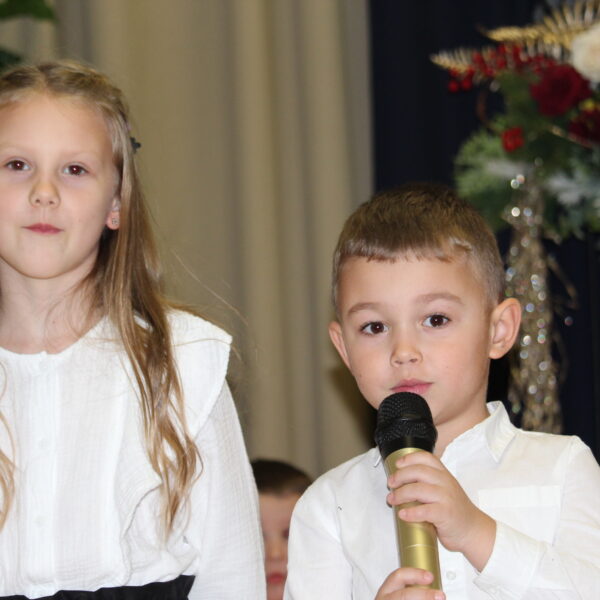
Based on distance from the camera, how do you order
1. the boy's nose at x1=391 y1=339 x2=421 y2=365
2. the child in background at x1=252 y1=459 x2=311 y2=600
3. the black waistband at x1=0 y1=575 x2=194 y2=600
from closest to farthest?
the boy's nose at x1=391 y1=339 x2=421 y2=365, the black waistband at x1=0 y1=575 x2=194 y2=600, the child in background at x1=252 y1=459 x2=311 y2=600

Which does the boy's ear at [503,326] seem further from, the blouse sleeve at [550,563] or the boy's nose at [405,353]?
the blouse sleeve at [550,563]

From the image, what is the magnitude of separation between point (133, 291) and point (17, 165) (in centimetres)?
31

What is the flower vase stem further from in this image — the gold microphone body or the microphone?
the gold microphone body

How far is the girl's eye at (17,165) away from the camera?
71.7 inches

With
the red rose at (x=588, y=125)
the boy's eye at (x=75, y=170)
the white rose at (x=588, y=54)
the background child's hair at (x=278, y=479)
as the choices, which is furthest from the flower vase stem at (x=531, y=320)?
the boy's eye at (x=75, y=170)

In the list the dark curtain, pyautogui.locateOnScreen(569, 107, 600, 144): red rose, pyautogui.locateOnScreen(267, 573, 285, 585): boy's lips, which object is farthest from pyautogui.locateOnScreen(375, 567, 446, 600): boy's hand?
the dark curtain

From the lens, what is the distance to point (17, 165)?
1.83m

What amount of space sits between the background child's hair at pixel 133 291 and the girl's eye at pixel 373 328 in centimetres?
36

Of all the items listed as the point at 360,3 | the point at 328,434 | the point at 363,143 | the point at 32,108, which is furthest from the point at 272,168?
the point at 32,108

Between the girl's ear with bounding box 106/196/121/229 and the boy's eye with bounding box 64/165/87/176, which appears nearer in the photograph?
the boy's eye with bounding box 64/165/87/176

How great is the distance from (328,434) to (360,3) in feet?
4.70

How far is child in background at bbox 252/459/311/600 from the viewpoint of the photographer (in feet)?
9.30

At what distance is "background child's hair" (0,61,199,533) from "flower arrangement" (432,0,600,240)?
4.36ft

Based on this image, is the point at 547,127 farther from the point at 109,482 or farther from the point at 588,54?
the point at 109,482
